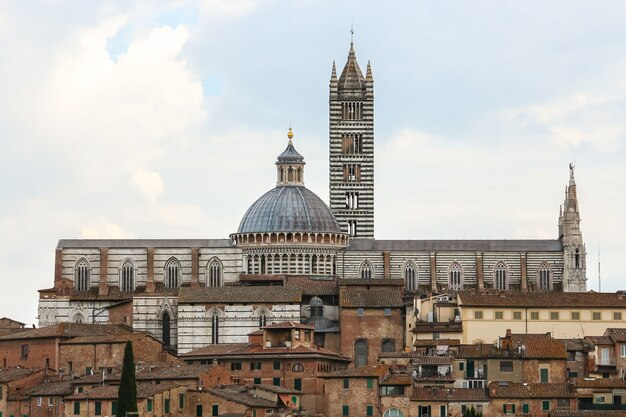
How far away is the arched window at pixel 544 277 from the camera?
11319 centimetres

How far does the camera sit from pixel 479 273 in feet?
373

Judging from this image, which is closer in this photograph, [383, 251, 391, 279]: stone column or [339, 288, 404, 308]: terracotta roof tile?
[339, 288, 404, 308]: terracotta roof tile

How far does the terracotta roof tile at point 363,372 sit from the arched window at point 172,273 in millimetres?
22764

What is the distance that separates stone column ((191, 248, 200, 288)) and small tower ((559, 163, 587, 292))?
59.8ft

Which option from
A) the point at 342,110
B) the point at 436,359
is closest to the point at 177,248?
the point at 342,110

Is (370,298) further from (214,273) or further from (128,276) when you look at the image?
(128,276)

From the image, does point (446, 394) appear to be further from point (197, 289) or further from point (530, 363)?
point (197, 289)

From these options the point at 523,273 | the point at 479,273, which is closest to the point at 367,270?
the point at 479,273

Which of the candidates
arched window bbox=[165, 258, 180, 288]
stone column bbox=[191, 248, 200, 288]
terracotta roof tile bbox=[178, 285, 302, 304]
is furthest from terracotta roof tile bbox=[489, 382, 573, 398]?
arched window bbox=[165, 258, 180, 288]

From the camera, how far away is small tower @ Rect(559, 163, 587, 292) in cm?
11238

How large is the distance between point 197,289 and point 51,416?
17359mm

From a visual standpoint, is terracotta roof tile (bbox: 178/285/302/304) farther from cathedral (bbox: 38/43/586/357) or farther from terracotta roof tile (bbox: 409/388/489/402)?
terracotta roof tile (bbox: 409/388/489/402)

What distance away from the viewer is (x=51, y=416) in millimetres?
90688

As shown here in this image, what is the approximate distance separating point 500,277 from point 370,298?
12.9 metres
